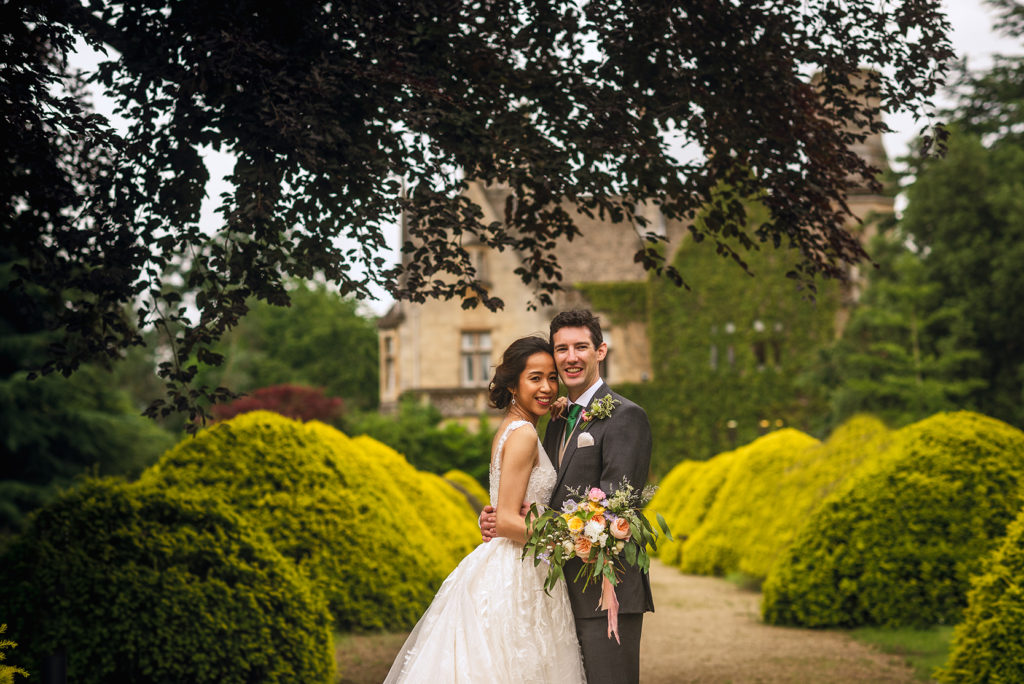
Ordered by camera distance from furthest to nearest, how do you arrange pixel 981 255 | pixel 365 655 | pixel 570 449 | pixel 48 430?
pixel 981 255 < pixel 48 430 < pixel 365 655 < pixel 570 449

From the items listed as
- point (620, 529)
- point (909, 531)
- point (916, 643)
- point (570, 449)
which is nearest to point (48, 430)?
point (909, 531)

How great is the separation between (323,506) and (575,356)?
5820mm

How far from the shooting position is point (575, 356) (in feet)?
15.6

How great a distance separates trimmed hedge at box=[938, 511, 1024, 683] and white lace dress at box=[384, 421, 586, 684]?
3.84m

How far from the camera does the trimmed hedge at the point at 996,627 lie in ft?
22.1

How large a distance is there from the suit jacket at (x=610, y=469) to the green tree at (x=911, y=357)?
19.7m

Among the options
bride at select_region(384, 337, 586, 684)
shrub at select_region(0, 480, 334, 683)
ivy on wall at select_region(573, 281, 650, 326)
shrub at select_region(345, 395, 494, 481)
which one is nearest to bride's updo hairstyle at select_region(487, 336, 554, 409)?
bride at select_region(384, 337, 586, 684)

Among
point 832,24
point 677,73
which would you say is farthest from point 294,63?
point 832,24

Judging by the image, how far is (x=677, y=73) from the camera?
625cm

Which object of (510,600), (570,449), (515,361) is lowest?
(510,600)

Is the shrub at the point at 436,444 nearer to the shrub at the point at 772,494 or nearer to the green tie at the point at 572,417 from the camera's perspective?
the shrub at the point at 772,494

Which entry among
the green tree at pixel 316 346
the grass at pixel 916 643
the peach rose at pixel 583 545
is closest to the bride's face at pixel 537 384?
the peach rose at pixel 583 545

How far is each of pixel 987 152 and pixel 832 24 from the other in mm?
20670

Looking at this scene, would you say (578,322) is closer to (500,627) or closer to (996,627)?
(500,627)
